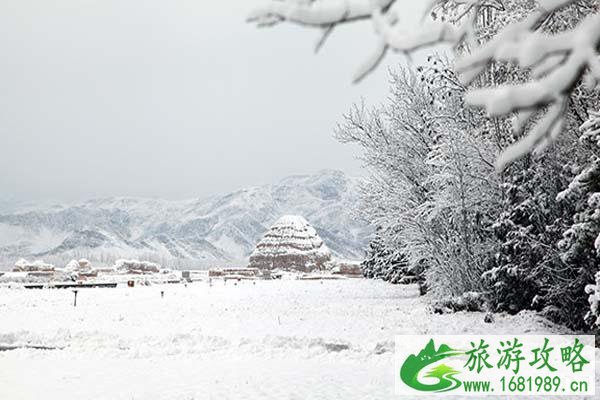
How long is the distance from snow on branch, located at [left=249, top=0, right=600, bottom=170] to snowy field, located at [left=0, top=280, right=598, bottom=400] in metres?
6.80

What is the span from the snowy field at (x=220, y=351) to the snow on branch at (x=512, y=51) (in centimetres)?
680

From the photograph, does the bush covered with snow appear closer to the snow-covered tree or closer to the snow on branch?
the snow-covered tree

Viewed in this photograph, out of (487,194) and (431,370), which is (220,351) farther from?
(487,194)

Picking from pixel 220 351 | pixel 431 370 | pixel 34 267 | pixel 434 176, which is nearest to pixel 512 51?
pixel 431 370

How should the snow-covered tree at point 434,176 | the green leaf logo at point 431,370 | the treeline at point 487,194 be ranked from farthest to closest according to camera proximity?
the snow-covered tree at point 434,176 < the treeline at point 487,194 < the green leaf logo at point 431,370

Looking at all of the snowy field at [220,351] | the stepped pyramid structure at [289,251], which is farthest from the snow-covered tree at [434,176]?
the stepped pyramid structure at [289,251]

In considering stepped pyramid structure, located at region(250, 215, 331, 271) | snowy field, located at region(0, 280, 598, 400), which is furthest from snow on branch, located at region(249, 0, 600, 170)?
stepped pyramid structure, located at region(250, 215, 331, 271)

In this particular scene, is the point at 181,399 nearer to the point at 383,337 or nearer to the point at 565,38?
the point at 383,337

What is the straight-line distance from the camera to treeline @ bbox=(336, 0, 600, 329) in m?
12.3

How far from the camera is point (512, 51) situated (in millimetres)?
2020

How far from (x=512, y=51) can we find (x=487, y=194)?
15.9 metres

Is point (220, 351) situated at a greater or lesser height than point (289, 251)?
lesser

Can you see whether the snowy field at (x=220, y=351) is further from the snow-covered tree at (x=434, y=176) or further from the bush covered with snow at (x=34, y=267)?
the bush covered with snow at (x=34, y=267)

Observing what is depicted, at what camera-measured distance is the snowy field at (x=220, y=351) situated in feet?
29.8
